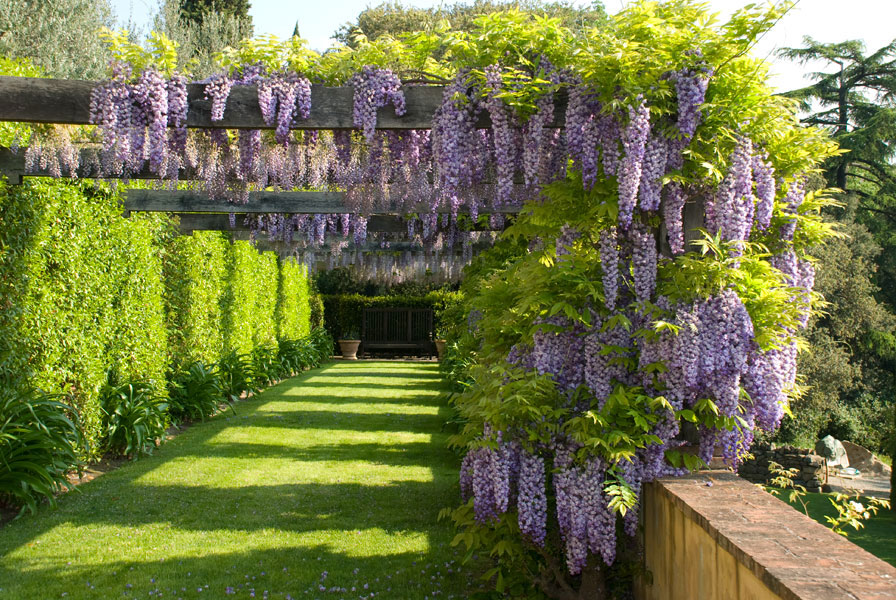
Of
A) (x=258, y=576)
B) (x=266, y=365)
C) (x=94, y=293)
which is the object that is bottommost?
(x=266, y=365)

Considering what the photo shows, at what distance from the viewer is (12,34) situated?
10.6m

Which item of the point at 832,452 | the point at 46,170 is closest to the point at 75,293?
the point at 46,170

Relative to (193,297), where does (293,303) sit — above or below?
below

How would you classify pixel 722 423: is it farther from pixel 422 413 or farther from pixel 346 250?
pixel 346 250

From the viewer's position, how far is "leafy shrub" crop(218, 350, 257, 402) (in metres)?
11.0

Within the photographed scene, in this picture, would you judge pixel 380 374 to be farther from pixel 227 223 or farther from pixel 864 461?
pixel 864 461

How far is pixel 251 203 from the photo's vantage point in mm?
8922

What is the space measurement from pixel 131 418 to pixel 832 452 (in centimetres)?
1182

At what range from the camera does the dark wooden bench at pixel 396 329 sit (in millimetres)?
22531

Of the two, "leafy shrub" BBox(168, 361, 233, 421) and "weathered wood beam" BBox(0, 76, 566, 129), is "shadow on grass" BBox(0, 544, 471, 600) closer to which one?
"weathered wood beam" BBox(0, 76, 566, 129)

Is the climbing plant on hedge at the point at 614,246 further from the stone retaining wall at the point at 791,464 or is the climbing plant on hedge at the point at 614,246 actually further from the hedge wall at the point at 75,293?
the stone retaining wall at the point at 791,464

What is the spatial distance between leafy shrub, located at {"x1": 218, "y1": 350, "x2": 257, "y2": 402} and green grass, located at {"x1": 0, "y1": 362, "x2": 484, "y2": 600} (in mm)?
1860

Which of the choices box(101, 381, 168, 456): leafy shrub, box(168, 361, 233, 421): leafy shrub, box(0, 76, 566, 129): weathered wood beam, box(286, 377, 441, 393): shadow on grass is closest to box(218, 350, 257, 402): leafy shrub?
box(168, 361, 233, 421): leafy shrub

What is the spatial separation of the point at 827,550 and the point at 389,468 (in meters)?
5.22
